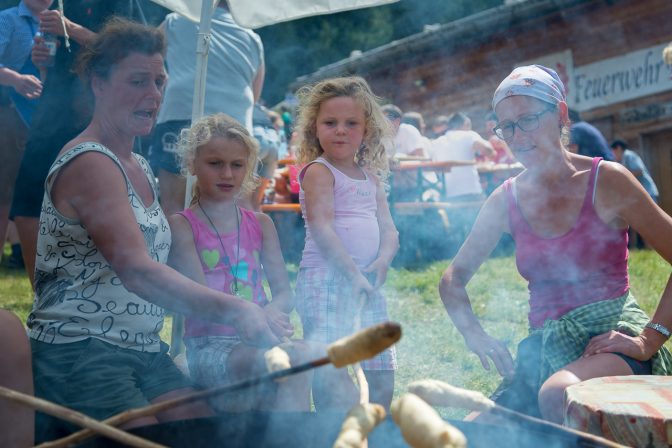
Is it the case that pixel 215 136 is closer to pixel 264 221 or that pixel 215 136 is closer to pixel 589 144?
pixel 264 221

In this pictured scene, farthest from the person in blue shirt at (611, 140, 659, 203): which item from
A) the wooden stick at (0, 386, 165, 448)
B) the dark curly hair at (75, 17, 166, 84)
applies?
the wooden stick at (0, 386, 165, 448)

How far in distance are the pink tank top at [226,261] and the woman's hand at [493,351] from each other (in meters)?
0.72

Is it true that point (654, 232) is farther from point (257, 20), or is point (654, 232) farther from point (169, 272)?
point (257, 20)

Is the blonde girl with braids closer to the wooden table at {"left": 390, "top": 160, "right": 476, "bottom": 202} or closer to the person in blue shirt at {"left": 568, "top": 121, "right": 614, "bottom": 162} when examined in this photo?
the person in blue shirt at {"left": 568, "top": 121, "right": 614, "bottom": 162}

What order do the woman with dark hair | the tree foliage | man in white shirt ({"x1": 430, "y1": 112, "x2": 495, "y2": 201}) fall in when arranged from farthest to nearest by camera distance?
man in white shirt ({"x1": 430, "y1": 112, "x2": 495, "y2": 201})
the tree foliage
the woman with dark hair

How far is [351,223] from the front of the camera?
3.00 metres

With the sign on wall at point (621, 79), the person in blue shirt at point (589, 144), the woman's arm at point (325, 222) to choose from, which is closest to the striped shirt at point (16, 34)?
the woman's arm at point (325, 222)

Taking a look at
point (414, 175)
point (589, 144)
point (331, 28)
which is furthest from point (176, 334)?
point (331, 28)

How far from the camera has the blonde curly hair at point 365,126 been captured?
314 centimetres

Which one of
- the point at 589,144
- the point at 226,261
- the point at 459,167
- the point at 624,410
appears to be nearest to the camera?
the point at 624,410

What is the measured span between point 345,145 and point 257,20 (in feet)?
2.28

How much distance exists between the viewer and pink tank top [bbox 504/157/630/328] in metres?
2.37

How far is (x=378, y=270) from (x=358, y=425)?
5.76ft

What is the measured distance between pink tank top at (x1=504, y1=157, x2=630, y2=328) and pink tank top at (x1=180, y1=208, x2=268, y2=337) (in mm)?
906
